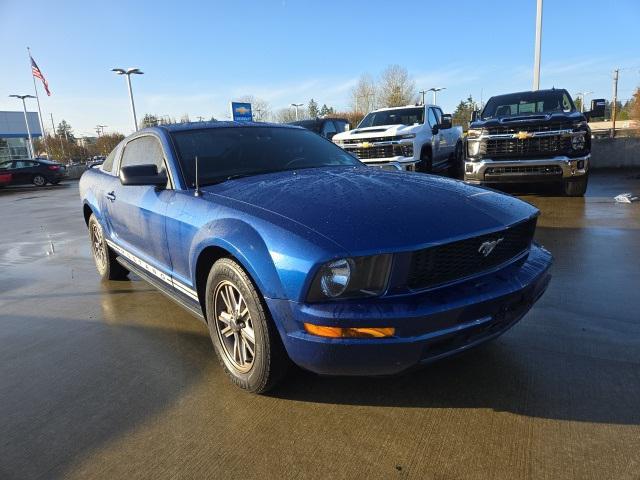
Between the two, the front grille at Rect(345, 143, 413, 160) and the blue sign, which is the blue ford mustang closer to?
the front grille at Rect(345, 143, 413, 160)

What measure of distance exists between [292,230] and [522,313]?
1.33 m

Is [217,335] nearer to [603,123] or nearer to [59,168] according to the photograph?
[59,168]

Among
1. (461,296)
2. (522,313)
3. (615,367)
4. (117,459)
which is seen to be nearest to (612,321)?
(615,367)

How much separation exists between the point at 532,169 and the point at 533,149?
335mm

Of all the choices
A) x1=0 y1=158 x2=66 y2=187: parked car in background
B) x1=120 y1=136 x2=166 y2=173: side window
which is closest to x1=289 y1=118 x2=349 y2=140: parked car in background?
x1=120 y1=136 x2=166 y2=173: side window

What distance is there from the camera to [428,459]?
6.67 ft

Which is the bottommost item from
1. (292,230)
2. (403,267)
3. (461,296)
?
(461,296)

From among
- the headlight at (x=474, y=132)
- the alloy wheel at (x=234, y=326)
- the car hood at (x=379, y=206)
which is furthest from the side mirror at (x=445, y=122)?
the alloy wheel at (x=234, y=326)

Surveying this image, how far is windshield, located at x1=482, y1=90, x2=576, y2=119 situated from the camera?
8828mm

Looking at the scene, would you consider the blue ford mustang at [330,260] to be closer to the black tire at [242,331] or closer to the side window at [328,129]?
the black tire at [242,331]

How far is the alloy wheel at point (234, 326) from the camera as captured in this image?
2.55 meters

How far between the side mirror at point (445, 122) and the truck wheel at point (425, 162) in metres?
0.75

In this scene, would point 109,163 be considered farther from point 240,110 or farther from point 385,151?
point 240,110

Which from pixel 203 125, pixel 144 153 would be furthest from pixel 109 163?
pixel 203 125
